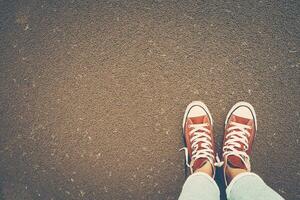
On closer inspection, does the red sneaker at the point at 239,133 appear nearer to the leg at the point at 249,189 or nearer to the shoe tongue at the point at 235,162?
the shoe tongue at the point at 235,162

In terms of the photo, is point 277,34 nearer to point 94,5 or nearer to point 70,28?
point 94,5

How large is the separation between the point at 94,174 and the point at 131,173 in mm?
209

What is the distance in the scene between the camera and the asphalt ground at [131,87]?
59.1 inches

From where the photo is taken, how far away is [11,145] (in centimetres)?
167

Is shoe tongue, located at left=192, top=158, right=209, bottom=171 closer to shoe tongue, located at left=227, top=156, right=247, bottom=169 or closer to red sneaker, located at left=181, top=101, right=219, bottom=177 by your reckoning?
red sneaker, located at left=181, top=101, right=219, bottom=177

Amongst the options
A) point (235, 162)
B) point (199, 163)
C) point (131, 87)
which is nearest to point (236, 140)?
point (235, 162)

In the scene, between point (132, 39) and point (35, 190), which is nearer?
point (132, 39)

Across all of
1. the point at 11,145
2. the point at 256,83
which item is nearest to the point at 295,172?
the point at 256,83

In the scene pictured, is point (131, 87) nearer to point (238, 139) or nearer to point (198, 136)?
point (198, 136)

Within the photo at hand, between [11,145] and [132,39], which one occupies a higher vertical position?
[132,39]

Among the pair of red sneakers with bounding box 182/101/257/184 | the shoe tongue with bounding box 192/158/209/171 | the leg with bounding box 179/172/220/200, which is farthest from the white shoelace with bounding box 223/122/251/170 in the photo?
the leg with bounding box 179/172/220/200

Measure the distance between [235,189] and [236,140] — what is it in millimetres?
Answer: 297

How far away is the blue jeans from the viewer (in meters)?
1.19

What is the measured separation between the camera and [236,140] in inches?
59.8
